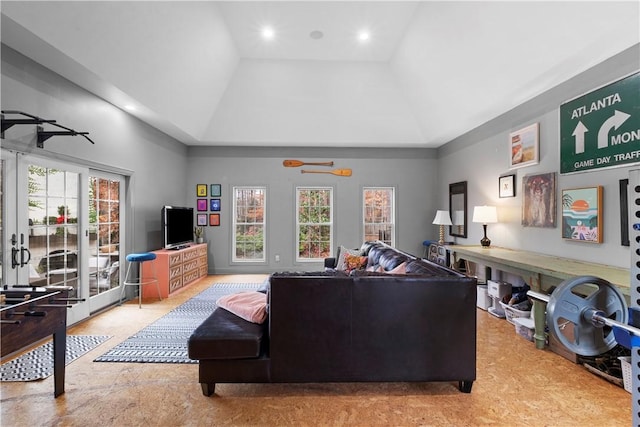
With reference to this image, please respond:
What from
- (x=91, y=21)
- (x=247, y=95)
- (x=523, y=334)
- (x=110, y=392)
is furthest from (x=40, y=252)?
(x=523, y=334)

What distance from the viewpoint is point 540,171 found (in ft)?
12.9

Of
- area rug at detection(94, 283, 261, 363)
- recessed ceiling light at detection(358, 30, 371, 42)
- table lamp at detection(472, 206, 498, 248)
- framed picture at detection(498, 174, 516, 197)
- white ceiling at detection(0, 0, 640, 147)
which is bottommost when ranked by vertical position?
area rug at detection(94, 283, 261, 363)

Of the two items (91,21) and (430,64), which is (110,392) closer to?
Answer: (91,21)

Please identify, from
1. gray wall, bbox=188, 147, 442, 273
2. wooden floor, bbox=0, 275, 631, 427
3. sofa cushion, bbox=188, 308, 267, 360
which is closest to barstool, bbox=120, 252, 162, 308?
wooden floor, bbox=0, 275, 631, 427

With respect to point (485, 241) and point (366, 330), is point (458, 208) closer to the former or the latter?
point (485, 241)

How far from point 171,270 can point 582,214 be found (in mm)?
5347

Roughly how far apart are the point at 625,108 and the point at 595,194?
31.5 inches

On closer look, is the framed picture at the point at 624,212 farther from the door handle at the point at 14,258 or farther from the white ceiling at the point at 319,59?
the door handle at the point at 14,258

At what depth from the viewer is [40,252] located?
324cm

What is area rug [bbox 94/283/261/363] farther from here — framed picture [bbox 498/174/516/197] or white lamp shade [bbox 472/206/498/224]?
framed picture [bbox 498/174/516/197]

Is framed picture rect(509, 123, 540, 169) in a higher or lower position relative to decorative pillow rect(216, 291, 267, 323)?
higher

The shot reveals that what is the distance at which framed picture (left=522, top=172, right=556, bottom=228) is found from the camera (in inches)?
146

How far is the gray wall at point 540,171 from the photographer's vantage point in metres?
2.99

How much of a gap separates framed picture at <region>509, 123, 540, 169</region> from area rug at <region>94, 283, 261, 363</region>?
4430 millimetres
